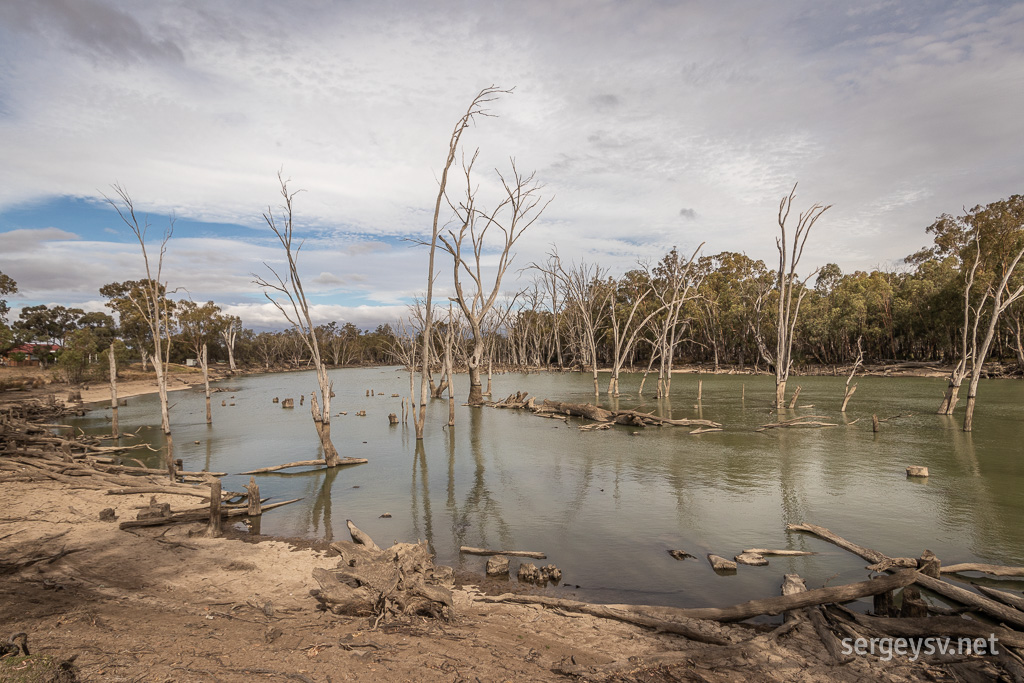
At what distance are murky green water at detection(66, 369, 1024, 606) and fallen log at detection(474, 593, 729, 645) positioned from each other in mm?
718

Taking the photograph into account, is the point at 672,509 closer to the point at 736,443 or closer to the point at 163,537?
the point at 736,443

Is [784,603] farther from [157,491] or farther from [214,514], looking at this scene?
[157,491]

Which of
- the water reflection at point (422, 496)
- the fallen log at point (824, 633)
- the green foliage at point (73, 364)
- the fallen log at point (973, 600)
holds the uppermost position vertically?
the green foliage at point (73, 364)

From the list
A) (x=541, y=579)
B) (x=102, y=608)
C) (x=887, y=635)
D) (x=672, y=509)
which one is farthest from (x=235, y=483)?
(x=887, y=635)

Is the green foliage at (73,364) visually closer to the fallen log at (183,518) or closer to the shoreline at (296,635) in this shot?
the fallen log at (183,518)

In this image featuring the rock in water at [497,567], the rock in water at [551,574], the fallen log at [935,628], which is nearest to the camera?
the fallen log at [935,628]

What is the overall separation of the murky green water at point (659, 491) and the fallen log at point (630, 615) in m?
0.72

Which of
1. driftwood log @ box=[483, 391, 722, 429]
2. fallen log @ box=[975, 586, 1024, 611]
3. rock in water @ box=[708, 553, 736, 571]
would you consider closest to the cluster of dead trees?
rock in water @ box=[708, 553, 736, 571]

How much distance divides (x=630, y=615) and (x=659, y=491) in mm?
6478

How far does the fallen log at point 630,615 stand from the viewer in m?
5.42

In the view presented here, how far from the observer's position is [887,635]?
524 centimetres

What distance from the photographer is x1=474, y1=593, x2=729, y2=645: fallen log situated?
5418mm

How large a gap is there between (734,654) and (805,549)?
429 centimetres

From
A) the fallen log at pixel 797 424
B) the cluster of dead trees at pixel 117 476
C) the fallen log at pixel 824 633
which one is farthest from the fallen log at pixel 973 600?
the fallen log at pixel 797 424
